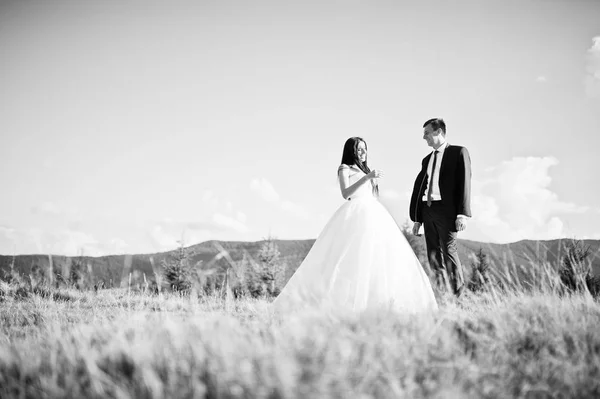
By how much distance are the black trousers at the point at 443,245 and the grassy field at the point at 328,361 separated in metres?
2.33

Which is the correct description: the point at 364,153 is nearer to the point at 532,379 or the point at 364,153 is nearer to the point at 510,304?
the point at 510,304

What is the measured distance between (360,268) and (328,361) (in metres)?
2.78

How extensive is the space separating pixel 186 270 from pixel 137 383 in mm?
29838

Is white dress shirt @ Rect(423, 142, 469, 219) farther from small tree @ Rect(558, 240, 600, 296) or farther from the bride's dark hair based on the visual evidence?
small tree @ Rect(558, 240, 600, 296)

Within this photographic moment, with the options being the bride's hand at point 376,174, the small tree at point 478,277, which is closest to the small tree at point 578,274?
the small tree at point 478,277

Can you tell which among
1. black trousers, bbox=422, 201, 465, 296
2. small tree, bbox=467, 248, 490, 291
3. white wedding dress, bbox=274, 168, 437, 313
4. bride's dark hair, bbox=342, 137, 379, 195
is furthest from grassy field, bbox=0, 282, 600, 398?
bride's dark hair, bbox=342, 137, 379, 195

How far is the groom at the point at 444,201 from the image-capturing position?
5.60 meters

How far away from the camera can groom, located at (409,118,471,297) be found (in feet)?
18.4

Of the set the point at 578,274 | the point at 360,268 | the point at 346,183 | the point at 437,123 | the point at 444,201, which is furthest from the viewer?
the point at 437,123

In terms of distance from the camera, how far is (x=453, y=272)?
5.57m

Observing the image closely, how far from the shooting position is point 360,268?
16.0ft

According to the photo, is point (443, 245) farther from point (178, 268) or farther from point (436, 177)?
point (178, 268)

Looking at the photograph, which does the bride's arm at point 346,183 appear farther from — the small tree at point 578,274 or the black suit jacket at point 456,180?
the small tree at point 578,274

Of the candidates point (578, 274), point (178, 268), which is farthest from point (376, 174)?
point (178, 268)
